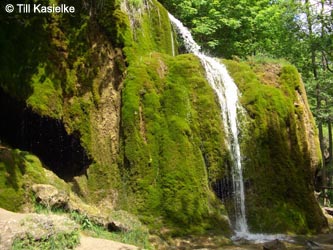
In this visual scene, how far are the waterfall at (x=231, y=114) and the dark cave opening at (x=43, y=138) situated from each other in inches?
141

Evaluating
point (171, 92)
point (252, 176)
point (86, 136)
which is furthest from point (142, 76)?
point (252, 176)

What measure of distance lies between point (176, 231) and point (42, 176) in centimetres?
310

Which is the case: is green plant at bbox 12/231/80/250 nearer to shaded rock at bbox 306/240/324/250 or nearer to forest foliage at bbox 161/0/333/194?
shaded rock at bbox 306/240/324/250

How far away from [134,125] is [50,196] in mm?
3187

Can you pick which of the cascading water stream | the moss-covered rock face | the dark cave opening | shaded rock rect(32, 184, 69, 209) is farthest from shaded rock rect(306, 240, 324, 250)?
shaded rock rect(32, 184, 69, 209)

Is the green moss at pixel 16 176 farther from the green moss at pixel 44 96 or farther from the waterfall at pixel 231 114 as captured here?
the waterfall at pixel 231 114

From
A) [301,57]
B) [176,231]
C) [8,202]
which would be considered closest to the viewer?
[8,202]

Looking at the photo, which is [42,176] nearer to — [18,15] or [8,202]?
[8,202]

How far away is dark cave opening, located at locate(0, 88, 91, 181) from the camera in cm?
947

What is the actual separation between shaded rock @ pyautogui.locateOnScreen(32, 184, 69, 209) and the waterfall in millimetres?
4455

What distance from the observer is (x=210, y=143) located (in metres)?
10.9

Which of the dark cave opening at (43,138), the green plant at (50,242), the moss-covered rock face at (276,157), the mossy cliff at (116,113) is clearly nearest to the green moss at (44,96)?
the mossy cliff at (116,113)

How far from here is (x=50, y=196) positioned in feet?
24.9

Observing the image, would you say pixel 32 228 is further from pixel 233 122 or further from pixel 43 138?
pixel 233 122
